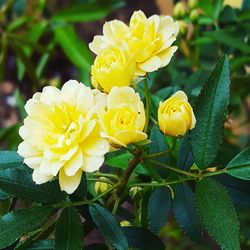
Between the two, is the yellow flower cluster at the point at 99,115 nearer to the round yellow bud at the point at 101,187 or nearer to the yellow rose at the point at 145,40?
the yellow rose at the point at 145,40

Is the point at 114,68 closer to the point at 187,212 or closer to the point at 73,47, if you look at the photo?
the point at 187,212

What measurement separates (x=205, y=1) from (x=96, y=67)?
1.57 feet

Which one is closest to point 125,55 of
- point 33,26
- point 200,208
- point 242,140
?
point 200,208

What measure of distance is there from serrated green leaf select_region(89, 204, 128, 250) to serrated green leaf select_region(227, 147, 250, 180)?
0.11 metres

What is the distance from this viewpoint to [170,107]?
511 millimetres

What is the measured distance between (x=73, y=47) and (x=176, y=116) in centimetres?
79

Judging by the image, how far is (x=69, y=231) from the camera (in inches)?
21.7

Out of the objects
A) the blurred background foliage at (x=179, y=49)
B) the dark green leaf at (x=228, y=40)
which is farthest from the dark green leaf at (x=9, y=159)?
the dark green leaf at (x=228, y=40)

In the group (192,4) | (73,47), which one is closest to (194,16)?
(192,4)

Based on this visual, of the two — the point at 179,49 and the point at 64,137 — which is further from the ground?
the point at 64,137

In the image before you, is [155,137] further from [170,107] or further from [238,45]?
[238,45]

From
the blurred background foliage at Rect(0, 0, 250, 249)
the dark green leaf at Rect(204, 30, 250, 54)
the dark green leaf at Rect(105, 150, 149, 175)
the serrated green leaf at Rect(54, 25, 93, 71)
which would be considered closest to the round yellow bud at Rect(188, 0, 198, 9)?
the blurred background foliage at Rect(0, 0, 250, 249)

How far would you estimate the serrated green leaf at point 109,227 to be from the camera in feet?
1.76

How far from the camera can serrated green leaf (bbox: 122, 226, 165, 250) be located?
1.92 feet
